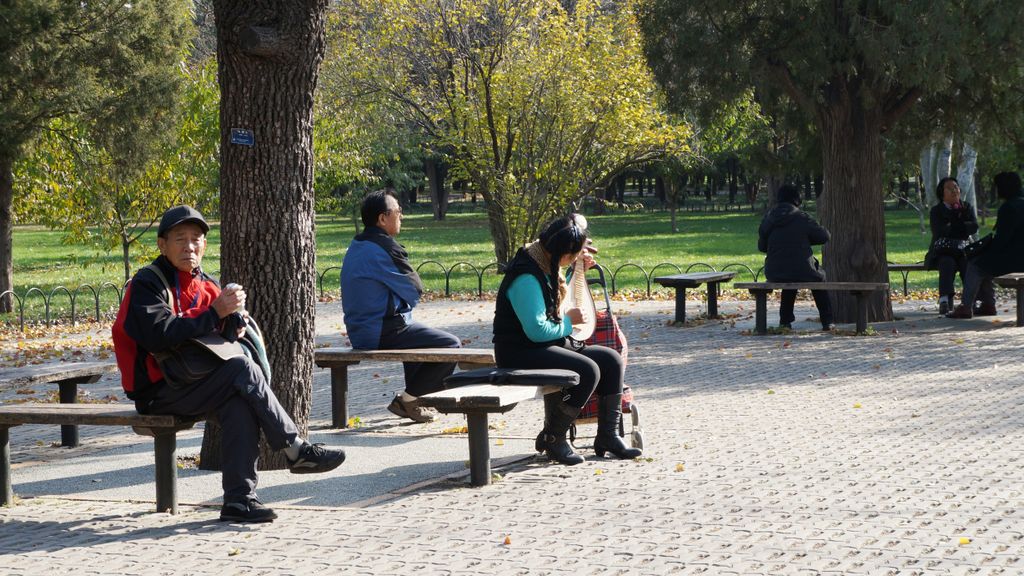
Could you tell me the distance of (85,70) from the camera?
17.9 meters

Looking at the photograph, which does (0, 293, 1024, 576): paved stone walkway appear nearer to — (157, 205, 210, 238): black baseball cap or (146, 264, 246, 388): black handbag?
(146, 264, 246, 388): black handbag

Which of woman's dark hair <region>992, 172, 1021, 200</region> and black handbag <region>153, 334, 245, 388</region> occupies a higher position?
woman's dark hair <region>992, 172, 1021, 200</region>

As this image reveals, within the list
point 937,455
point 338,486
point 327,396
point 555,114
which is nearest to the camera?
point 338,486

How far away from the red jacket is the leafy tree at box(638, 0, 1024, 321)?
9.10m

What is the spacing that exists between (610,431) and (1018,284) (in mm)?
8406

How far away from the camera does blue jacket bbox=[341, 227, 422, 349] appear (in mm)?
8812

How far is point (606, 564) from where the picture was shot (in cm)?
514

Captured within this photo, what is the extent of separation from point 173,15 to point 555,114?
870 cm

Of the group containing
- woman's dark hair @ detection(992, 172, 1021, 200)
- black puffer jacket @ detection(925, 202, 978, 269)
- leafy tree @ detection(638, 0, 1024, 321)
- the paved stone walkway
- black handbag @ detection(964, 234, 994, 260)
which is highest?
leafy tree @ detection(638, 0, 1024, 321)

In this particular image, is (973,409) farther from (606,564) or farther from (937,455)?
(606,564)

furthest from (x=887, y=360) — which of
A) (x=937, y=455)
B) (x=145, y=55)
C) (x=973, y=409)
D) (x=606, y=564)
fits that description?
(x=145, y=55)

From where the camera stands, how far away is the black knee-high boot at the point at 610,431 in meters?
7.46

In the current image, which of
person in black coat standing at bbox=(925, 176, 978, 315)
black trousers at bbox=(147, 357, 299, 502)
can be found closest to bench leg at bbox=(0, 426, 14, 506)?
black trousers at bbox=(147, 357, 299, 502)

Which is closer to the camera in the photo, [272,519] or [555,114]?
[272,519]
